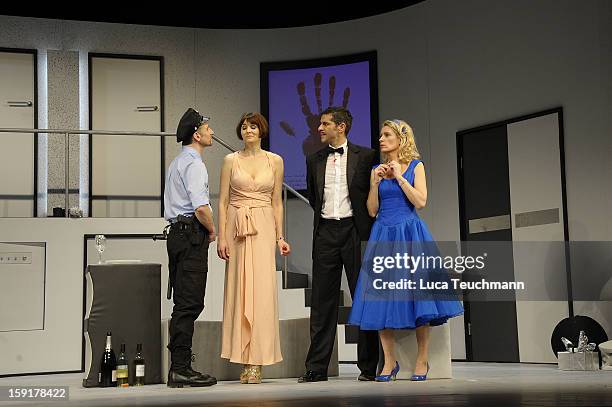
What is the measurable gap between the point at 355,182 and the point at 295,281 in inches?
118

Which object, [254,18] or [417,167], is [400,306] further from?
[254,18]

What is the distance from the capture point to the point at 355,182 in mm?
5301

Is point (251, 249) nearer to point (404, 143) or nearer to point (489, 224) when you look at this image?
point (404, 143)

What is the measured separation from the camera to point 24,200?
895 cm

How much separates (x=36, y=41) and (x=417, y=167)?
5.53 m

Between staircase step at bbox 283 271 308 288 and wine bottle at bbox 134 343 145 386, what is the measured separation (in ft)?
8.38

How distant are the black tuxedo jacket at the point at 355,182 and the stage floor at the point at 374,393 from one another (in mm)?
935

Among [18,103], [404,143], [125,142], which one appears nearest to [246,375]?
[404,143]

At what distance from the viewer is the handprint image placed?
9484mm

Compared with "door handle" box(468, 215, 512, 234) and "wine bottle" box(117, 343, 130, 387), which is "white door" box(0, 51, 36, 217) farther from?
"door handle" box(468, 215, 512, 234)

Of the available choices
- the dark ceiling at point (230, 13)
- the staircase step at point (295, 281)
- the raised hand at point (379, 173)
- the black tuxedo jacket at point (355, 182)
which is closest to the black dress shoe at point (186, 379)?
the black tuxedo jacket at point (355, 182)

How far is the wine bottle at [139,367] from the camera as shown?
543 centimetres

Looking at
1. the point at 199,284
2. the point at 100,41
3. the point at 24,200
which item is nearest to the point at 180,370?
the point at 199,284

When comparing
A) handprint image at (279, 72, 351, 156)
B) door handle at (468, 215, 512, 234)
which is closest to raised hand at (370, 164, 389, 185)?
door handle at (468, 215, 512, 234)
